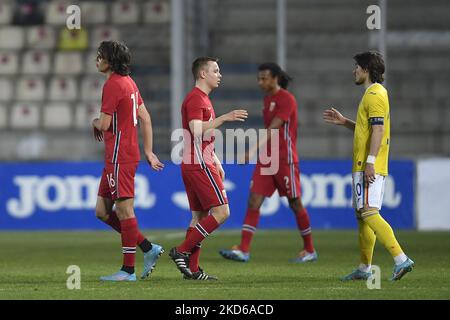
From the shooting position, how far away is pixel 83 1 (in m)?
20.8

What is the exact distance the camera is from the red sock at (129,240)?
883cm

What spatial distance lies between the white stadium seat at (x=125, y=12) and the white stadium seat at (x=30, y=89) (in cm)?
183

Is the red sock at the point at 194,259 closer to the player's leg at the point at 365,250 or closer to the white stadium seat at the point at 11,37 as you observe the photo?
the player's leg at the point at 365,250

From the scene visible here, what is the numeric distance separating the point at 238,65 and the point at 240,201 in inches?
146

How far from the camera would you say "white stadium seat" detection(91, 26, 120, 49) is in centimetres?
2030

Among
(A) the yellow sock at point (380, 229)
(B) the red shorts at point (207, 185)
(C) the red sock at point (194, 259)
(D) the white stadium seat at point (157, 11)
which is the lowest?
(C) the red sock at point (194, 259)

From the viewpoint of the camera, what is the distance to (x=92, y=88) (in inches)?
771

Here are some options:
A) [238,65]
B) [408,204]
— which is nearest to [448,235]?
[408,204]

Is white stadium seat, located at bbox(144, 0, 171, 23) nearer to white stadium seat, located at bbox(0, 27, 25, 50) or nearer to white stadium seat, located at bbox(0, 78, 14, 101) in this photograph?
white stadium seat, located at bbox(0, 27, 25, 50)

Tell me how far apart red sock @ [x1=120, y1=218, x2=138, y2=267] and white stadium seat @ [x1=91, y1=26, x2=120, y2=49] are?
38.5 feet

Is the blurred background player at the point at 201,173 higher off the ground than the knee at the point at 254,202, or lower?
higher

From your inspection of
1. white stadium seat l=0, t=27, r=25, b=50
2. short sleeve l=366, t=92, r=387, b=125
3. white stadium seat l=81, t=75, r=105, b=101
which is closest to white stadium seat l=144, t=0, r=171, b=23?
white stadium seat l=81, t=75, r=105, b=101

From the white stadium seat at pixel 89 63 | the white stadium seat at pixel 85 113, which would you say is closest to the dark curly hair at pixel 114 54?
the white stadium seat at pixel 85 113

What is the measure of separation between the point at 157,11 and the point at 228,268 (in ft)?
34.7
